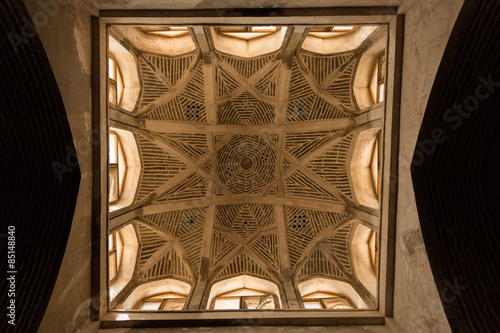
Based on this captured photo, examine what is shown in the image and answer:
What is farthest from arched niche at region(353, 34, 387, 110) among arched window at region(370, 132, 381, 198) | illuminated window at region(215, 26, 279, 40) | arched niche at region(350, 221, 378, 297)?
arched niche at region(350, 221, 378, 297)

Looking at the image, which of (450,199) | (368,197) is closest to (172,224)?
(368,197)

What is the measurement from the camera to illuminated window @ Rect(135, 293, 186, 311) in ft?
26.1

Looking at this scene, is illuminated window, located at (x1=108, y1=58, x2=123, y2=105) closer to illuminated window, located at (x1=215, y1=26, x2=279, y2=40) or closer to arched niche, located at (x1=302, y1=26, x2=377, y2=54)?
illuminated window, located at (x1=215, y1=26, x2=279, y2=40)

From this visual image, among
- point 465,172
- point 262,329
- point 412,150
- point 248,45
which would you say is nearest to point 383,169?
point 412,150

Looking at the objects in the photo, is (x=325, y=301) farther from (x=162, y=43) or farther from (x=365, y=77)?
(x=162, y=43)

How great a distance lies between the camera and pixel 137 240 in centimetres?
864

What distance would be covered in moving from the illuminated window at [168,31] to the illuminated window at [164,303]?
7.03 meters

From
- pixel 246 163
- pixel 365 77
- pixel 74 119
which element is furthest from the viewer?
pixel 246 163

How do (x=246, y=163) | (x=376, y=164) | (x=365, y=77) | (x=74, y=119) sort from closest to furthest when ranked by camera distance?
(x=74, y=119)
(x=365, y=77)
(x=376, y=164)
(x=246, y=163)

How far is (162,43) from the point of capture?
27.0 ft

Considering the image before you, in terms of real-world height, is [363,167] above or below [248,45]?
below

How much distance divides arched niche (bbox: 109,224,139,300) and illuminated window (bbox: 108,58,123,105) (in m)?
3.42

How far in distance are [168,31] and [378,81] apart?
5564 millimetres

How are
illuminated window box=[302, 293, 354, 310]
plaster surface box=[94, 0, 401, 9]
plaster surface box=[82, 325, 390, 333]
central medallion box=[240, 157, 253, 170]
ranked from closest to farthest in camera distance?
plaster surface box=[94, 0, 401, 9], plaster surface box=[82, 325, 390, 333], illuminated window box=[302, 293, 354, 310], central medallion box=[240, 157, 253, 170]
